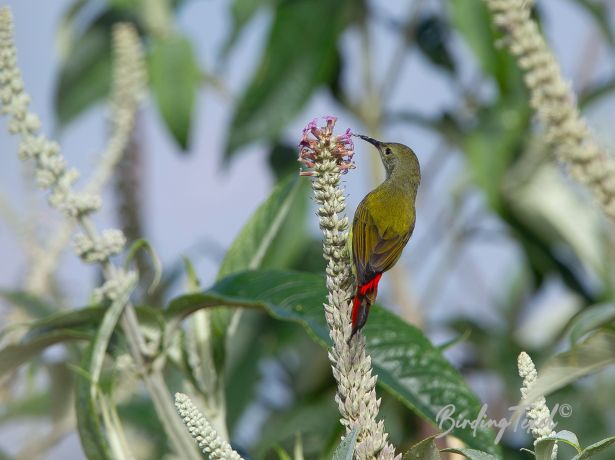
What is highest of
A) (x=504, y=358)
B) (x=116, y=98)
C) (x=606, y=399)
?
(x=116, y=98)

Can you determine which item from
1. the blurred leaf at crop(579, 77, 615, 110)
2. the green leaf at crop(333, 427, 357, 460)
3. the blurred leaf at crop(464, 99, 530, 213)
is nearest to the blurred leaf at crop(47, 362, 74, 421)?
the blurred leaf at crop(464, 99, 530, 213)

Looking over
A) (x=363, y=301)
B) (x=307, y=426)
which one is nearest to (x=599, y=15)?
(x=307, y=426)

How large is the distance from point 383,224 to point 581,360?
0.22 metres

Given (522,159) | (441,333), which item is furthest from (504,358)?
(522,159)

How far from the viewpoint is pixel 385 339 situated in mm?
894

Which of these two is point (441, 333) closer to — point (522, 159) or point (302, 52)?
point (522, 159)

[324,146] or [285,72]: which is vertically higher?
[285,72]

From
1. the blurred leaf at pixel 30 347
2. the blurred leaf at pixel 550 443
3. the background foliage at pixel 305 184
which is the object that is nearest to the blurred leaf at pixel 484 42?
the background foliage at pixel 305 184

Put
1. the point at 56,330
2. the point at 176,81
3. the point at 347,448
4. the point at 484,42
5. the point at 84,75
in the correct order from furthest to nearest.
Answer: the point at 84,75 → the point at 176,81 → the point at 484,42 → the point at 56,330 → the point at 347,448

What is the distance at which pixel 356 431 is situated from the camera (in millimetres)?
619

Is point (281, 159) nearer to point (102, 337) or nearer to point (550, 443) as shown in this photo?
point (102, 337)

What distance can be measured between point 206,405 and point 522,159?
1.56 metres

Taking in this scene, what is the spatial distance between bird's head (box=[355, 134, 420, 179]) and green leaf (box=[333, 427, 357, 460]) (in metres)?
0.45

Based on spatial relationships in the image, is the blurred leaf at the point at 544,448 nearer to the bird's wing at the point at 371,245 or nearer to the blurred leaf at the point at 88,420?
the bird's wing at the point at 371,245
